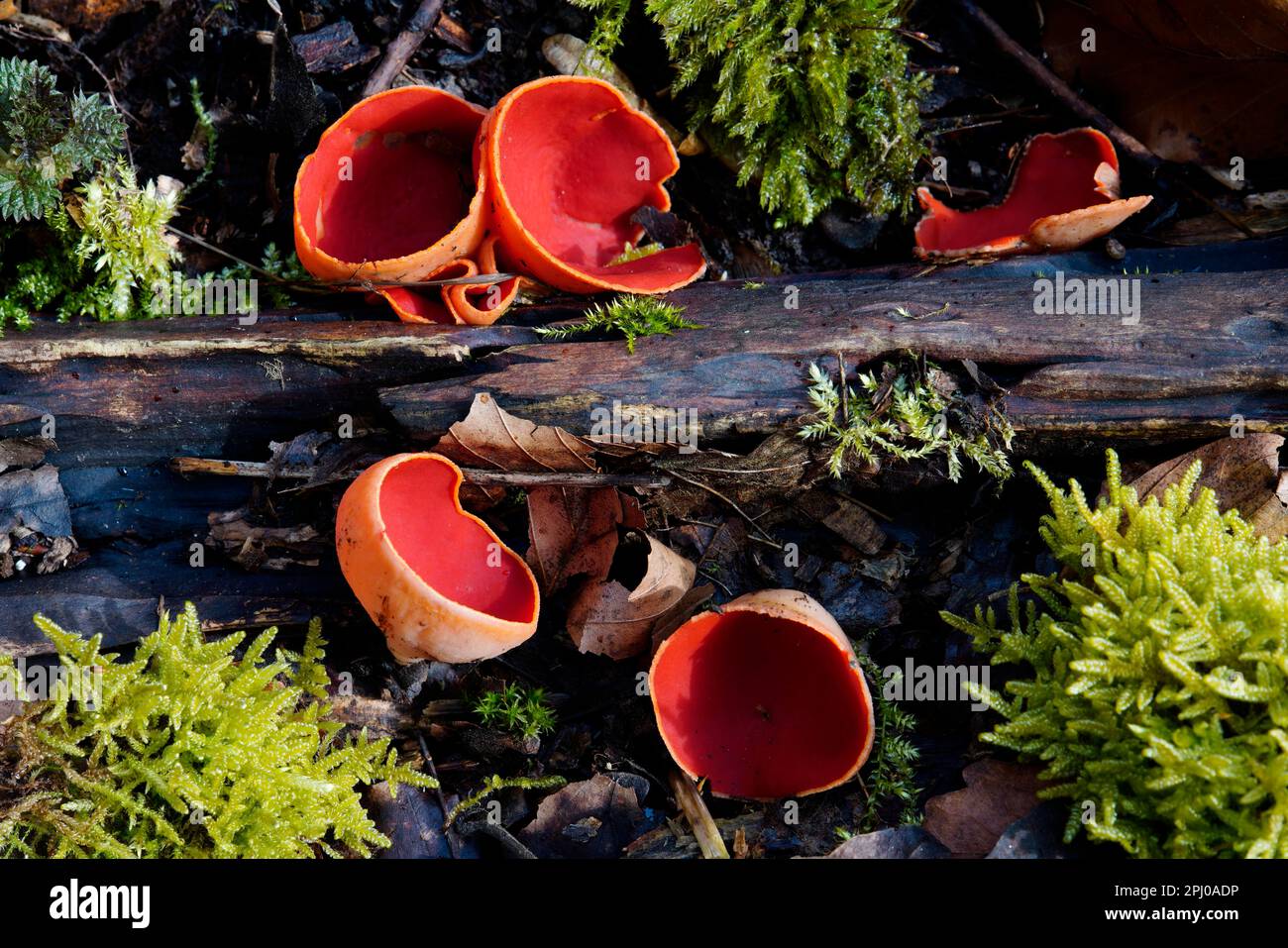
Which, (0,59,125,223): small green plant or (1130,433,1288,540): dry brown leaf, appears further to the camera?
(0,59,125,223): small green plant

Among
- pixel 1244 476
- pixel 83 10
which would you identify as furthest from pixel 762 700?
pixel 83 10

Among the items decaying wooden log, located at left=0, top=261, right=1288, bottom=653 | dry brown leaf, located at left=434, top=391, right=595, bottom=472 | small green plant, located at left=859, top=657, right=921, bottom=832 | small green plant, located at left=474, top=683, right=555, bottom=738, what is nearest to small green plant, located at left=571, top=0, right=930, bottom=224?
decaying wooden log, located at left=0, top=261, right=1288, bottom=653

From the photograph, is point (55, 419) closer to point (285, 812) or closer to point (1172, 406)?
point (285, 812)

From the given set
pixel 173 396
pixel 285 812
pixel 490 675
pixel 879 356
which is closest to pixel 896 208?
pixel 879 356

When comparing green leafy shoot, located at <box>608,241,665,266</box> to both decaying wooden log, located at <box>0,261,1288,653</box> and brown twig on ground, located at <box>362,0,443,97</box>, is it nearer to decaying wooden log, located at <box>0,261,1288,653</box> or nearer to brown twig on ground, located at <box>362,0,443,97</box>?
decaying wooden log, located at <box>0,261,1288,653</box>

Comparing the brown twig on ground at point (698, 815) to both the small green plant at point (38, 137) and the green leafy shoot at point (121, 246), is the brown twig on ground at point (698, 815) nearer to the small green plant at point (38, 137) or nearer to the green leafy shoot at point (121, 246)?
the green leafy shoot at point (121, 246)

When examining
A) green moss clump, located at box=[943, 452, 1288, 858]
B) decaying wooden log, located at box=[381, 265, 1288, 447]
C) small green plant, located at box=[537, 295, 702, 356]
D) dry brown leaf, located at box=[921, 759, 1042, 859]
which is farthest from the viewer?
small green plant, located at box=[537, 295, 702, 356]

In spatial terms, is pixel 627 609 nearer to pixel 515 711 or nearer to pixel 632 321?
pixel 515 711
